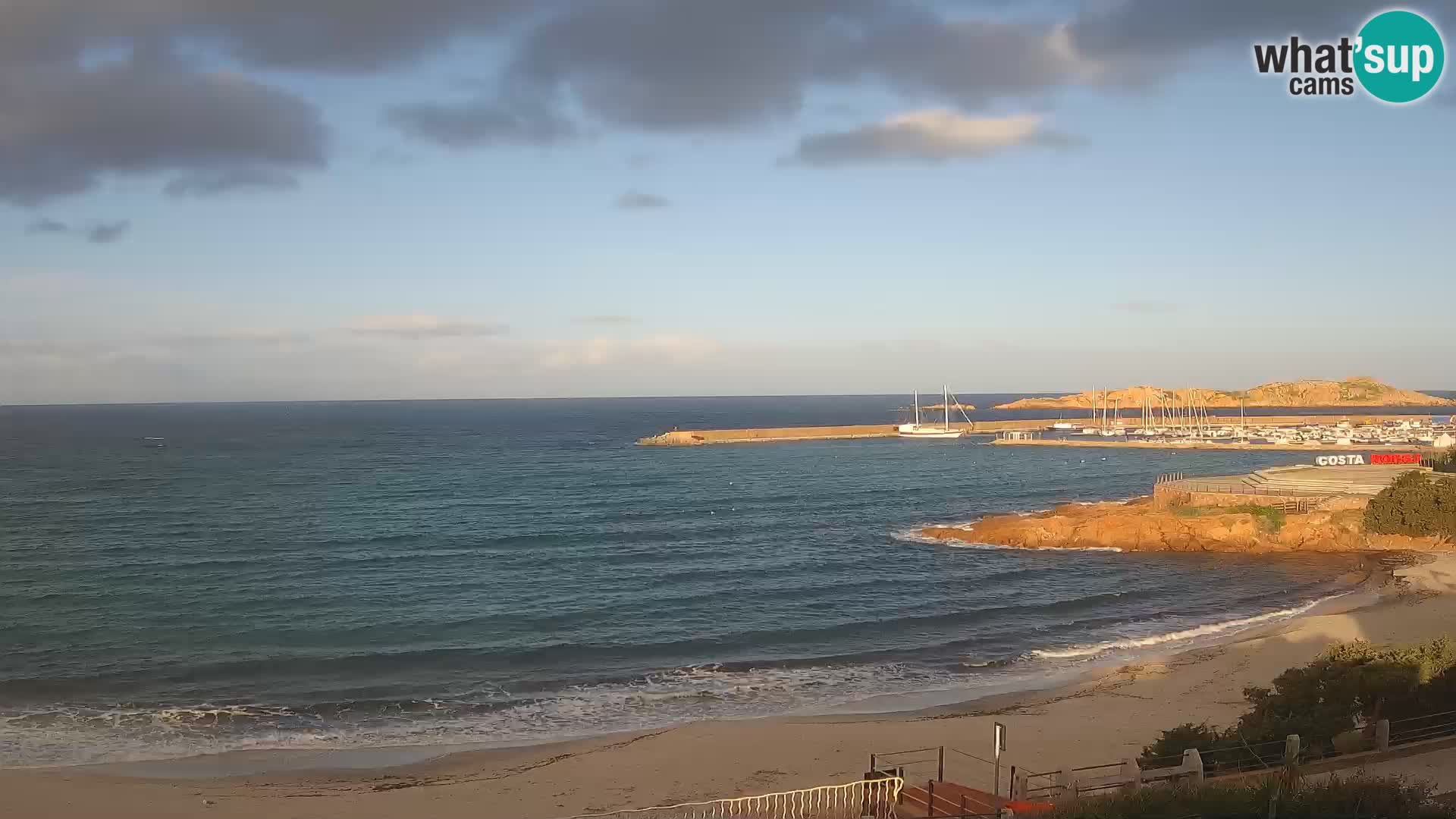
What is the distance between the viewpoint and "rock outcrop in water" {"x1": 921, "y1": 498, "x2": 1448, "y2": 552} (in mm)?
49031

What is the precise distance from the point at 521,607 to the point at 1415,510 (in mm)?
43014

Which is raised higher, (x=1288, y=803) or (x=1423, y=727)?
(x=1288, y=803)

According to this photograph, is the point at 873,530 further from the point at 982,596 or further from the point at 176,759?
the point at 176,759

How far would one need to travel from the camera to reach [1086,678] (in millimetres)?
28094

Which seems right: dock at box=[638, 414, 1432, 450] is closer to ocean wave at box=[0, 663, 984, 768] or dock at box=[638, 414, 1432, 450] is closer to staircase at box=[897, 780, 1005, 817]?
ocean wave at box=[0, 663, 984, 768]

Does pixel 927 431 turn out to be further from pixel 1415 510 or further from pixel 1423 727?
pixel 1423 727

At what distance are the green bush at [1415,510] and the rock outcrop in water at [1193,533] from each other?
47 cm

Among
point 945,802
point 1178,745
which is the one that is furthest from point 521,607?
point 1178,745

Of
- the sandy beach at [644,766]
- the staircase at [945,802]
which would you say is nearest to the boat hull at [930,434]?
the sandy beach at [644,766]

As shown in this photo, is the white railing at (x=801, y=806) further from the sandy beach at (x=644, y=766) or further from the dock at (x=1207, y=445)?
the dock at (x=1207, y=445)

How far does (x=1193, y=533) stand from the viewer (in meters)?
50.4

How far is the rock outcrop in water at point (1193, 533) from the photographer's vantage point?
49031 mm

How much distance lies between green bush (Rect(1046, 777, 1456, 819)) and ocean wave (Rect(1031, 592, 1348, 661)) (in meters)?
18.2

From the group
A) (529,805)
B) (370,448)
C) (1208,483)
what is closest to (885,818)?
(529,805)
